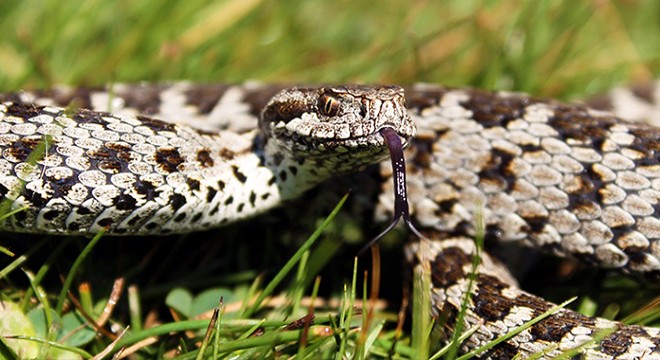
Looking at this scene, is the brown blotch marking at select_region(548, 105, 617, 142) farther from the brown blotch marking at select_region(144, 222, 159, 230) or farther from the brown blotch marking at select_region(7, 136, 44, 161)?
the brown blotch marking at select_region(7, 136, 44, 161)

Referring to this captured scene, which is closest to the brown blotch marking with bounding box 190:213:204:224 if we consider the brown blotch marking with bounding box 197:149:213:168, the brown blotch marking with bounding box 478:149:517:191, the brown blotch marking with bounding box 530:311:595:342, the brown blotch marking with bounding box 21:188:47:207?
the brown blotch marking with bounding box 197:149:213:168

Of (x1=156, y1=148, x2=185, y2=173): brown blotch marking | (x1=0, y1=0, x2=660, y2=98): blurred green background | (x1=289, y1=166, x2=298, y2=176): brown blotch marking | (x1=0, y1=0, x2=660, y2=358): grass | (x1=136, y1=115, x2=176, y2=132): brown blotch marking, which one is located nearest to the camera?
(x1=0, y1=0, x2=660, y2=358): grass

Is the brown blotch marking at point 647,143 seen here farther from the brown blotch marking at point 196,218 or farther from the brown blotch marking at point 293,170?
the brown blotch marking at point 196,218

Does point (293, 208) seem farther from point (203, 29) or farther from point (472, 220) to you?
point (203, 29)

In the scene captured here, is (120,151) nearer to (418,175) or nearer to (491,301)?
(418,175)

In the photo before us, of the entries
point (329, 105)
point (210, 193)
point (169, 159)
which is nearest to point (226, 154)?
point (210, 193)

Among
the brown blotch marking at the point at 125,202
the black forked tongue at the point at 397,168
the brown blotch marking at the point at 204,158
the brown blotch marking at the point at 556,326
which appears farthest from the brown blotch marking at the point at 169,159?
the brown blotch marking at the point at 556,326

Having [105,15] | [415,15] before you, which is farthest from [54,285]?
[415,15]

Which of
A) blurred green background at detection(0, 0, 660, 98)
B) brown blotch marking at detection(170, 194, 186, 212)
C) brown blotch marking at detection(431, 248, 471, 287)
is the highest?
blurred green background at detection(0, 0, 660, 98)
